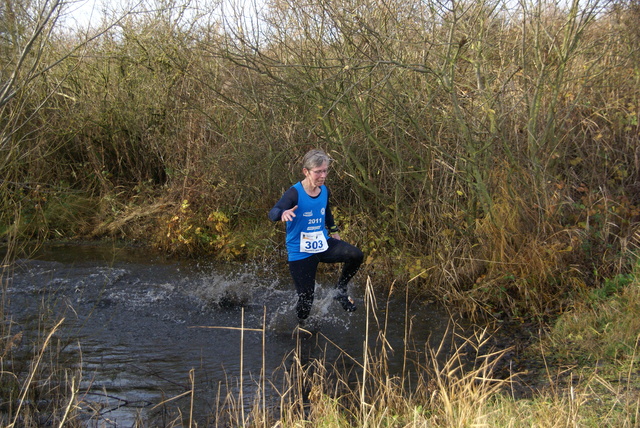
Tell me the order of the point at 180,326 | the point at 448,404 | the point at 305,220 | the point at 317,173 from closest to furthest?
the point at 448,404 < the point at 317,173 < the point at 305,220 < the point at 180,326

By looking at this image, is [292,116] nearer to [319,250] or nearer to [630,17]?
[319,250]

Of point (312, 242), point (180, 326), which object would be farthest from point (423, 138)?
point (180, 326)

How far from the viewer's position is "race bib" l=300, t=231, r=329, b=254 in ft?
21.3

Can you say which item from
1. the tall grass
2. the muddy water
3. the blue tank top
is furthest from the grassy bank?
the blue tank top

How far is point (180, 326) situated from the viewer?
7.41 metres

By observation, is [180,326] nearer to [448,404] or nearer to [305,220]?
[305,220]

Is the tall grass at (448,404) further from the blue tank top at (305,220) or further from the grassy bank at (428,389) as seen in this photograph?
the blue tank top at (305,220)

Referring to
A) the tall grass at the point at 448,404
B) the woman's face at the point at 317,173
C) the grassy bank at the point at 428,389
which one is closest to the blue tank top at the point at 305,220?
the woman's face at the point at 317,173

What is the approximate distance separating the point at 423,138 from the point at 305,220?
2.98m

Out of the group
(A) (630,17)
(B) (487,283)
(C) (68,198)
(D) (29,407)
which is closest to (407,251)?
(B) (487,283)

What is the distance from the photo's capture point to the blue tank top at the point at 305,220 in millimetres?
6371

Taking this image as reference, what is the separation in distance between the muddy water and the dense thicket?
88cm

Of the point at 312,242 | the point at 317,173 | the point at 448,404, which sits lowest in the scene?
the point at 448,404

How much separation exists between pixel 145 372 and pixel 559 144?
5.35m
